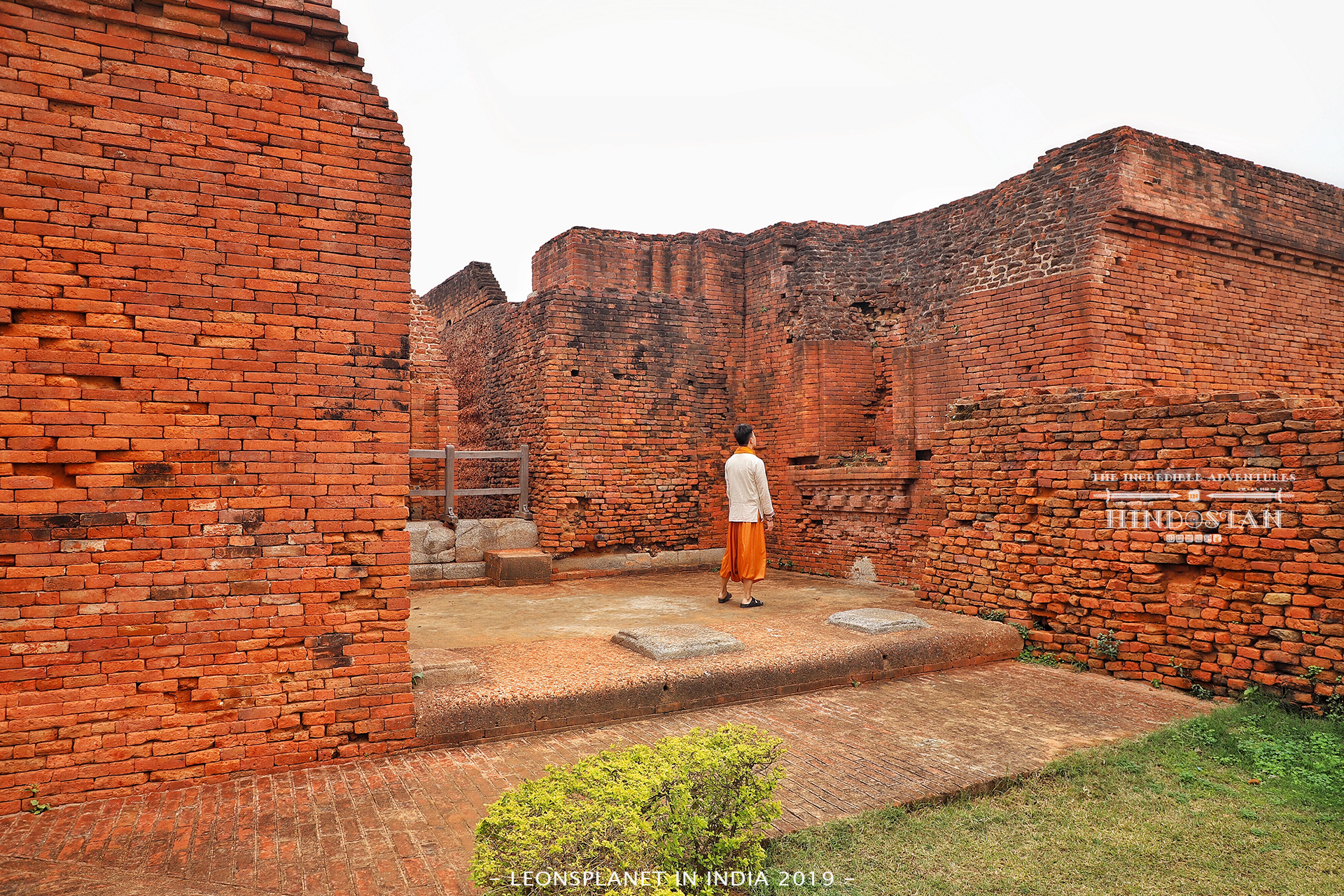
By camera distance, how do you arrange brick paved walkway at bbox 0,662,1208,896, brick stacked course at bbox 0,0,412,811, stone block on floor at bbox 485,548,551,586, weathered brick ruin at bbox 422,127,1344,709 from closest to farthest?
1. brick paved walkway at bbox 0,662,1208,896
2. brick stacked course at bbox 0,0,412,811
3. weathered brick ruin at bbox 422,127,1344,709
4. stone block on floor at bbox 485,548,551,586

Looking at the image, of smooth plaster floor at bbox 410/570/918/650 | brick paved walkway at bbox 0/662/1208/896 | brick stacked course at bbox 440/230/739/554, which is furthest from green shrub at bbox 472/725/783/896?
brick stacked course at bbox 440/230/739/554

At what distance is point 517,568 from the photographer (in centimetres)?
968

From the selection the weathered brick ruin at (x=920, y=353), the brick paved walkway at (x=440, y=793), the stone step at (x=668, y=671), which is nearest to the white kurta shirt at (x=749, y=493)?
the stone step at (x=668, y=671)

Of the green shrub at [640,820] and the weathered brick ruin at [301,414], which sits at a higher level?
the weathered brick ruin at [301,414]

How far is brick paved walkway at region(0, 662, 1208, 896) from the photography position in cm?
291

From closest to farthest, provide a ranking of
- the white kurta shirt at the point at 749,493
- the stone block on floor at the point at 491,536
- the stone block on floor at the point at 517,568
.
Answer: the white kurta shirt at the point at 749,493 → the stone block on floor at the point at 517,568 → the stone block on floor at the point at 491,536

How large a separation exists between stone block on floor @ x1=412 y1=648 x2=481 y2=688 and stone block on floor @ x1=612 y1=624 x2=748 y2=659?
1223 mm

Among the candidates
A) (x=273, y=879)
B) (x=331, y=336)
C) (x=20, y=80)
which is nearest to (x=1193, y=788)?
(x=273, y=879)

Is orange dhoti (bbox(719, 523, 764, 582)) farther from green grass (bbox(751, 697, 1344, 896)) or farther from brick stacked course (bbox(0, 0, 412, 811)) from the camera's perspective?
brick stacked course (bbox(0, 0, 412, 811))

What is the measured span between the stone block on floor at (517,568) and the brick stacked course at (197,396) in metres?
5.28

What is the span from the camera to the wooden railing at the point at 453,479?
985 centimetres

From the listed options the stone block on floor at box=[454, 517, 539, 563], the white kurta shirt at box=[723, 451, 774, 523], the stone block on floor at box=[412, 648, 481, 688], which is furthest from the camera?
the stone block on floor at box=[454, 517, 539, 563]

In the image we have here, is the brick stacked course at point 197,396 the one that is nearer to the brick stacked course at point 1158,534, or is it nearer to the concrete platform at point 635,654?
the concrete platform at point 635,654

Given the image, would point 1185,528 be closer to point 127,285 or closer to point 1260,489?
point 1260,489
